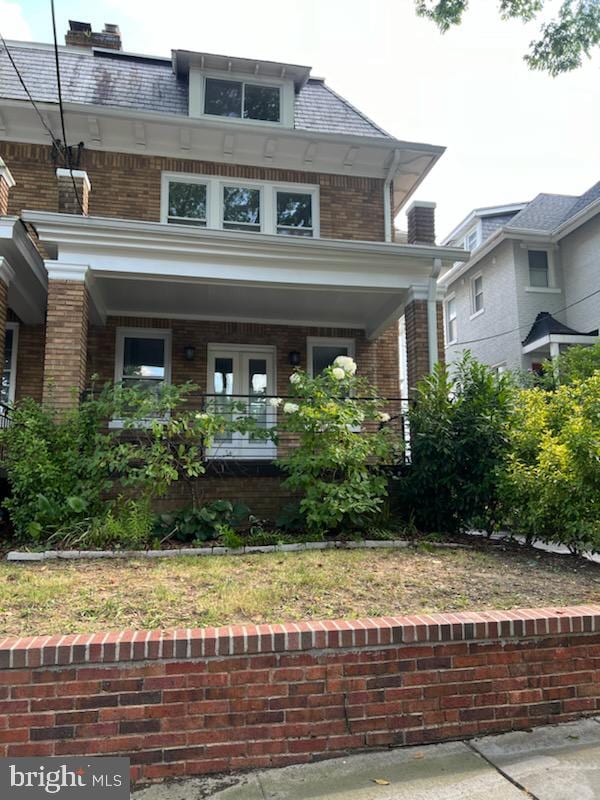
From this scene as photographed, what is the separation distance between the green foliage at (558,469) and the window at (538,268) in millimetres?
10797

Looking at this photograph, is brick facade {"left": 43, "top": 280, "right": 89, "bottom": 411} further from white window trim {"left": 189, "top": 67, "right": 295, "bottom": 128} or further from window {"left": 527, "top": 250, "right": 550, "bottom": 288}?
window {"left": 527, "top": 250, "right": 550, "bottom": 288}

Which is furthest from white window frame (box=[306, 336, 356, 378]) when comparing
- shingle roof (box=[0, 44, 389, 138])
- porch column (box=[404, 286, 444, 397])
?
shingle roof (box=[0, 44, 389, 138])

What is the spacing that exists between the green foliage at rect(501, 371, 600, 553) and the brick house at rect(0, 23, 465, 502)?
2.46 meters

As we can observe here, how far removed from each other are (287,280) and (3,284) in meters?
3.83

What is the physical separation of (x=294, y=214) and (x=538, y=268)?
878cm

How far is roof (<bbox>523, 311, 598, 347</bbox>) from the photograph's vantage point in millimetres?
14656

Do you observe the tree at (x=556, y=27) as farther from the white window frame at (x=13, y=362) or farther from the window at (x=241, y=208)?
the white window frame at (x=13, y=362)

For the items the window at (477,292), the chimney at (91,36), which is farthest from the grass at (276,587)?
the window at (477,292)

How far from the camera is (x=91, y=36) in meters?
12.5

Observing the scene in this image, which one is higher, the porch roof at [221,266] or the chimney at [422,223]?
the chimney at [422,223]

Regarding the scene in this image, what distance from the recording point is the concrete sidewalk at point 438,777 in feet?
8.64

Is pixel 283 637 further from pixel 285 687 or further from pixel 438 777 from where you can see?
pixel 438 777

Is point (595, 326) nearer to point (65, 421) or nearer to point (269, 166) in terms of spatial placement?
point (269, 166)

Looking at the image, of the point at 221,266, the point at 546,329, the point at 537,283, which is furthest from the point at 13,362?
the point at 537,283
